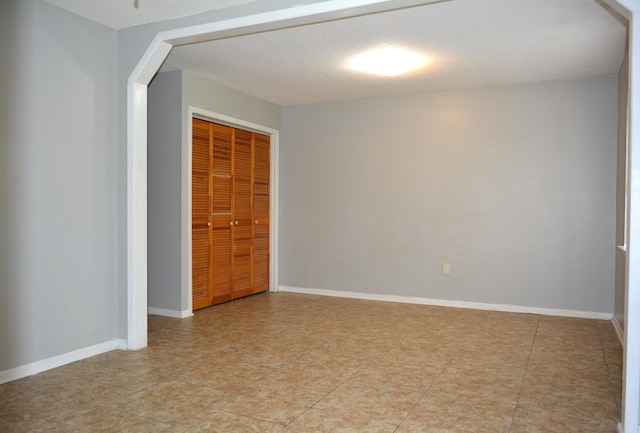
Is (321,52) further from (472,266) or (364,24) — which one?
(472,266)

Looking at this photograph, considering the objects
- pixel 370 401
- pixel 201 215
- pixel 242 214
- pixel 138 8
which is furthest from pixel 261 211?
pixel 370 401

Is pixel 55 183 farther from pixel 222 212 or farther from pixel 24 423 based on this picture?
pixel 222 212

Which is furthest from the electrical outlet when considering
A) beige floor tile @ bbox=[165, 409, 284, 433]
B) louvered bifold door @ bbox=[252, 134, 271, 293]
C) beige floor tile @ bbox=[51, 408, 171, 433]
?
beige floor tile @ bbox=[51, 408, 171, 433]

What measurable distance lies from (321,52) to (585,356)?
9.90ft

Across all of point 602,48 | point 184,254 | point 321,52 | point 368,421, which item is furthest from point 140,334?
point 602,48

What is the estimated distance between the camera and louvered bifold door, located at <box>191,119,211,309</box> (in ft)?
16.3

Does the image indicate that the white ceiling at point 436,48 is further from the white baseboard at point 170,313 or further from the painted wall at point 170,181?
the white baseboard at point 170,313

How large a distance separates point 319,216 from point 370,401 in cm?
352

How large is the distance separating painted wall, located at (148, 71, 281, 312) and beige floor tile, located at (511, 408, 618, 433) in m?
3.20

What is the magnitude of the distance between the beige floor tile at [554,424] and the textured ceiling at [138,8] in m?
2.78

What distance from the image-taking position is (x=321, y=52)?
416cm

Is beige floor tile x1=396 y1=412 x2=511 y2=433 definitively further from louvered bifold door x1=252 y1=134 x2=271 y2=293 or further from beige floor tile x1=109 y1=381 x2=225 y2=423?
louvered bifold door x1=252 y1=134 x2=271 y2=293

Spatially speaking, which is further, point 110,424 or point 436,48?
point 436,48

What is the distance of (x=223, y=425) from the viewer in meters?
2.42
